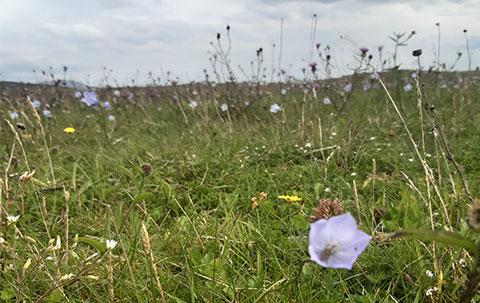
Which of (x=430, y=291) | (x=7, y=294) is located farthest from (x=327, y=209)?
(x=7, y=294)

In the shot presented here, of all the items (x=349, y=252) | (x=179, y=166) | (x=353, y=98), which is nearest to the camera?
(x=349, y=252)

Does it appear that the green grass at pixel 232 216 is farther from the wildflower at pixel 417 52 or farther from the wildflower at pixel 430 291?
the wildflower at pixel 417 52

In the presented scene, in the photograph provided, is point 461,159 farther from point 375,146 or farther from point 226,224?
point 226,224

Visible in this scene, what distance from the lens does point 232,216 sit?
2.45m

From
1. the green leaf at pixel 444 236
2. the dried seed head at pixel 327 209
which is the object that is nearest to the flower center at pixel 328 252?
the green leaf at pixel 444 236

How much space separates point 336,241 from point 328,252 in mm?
20

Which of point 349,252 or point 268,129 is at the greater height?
point 349,252

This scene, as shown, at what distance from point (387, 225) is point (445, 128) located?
2917mm

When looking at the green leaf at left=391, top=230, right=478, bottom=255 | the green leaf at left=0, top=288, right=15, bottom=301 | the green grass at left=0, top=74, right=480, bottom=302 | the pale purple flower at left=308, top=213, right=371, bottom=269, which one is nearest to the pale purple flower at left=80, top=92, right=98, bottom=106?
the green grass at left=0, top=74, right=480, bottom=302

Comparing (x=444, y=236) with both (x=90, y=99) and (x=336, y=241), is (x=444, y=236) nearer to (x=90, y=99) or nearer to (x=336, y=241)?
(x=336, y=241)

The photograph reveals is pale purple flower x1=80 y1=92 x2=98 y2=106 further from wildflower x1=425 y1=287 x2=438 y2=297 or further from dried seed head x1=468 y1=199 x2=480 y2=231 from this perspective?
dried seed head x1=468 y1=199 x2=480 y2=231

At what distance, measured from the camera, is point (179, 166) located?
3.47 m

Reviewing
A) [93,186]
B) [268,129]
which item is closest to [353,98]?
[268,129]

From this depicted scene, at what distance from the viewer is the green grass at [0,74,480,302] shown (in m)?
1.71
